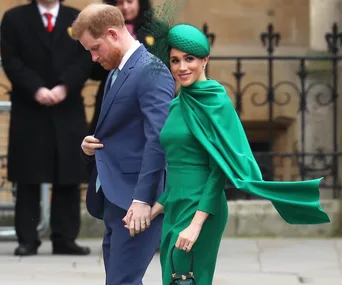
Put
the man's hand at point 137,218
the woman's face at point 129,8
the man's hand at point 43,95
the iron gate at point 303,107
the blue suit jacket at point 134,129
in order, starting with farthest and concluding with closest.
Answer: the iron gate at point 303,107
the man's hand at point 43,95
the woman's face at point 129,8
the blue suit jacket at point 134,129
the man's hand at point 137,218

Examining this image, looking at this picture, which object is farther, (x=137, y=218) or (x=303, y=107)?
(x=303, y=107)

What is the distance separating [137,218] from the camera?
522cm

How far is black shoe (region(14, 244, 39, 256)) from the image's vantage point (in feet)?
28.9

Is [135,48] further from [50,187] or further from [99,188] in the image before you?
[50,187]

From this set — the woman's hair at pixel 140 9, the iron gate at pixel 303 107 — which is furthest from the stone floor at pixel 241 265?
the woman's hair at pixel 140 9

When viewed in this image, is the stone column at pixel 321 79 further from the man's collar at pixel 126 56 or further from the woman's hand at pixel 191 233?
the woman's hand at pixel 191 233

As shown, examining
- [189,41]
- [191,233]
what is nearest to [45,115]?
[189,41]

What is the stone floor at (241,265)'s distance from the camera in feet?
25.8

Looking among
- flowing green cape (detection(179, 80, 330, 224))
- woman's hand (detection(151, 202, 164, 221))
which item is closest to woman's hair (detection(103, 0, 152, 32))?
woman's hand (detection(151, 202, 164, 221))

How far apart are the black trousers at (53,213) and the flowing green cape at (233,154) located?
3849 millimetres

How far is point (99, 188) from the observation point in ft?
18.6

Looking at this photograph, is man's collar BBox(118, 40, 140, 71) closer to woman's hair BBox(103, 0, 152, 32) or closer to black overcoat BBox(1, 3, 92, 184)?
woman's hair BBox(103, 0, 152, 32)

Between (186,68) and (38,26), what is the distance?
3.76 metres

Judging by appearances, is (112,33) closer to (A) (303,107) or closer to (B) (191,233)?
(B) (191,233)
